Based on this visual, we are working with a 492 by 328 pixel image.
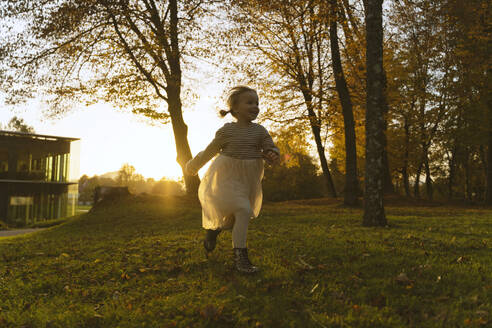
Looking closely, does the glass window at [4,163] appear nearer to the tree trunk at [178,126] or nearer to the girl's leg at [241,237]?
the tree trunk at [178,126]

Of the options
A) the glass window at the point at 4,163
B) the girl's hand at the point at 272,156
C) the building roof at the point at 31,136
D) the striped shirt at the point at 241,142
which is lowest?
the girl's hand at the point at 272,156

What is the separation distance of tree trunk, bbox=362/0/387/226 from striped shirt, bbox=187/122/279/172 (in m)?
4.26

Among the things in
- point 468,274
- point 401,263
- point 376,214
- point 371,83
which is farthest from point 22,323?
point 371,83

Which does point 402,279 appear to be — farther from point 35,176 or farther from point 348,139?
point 35,176

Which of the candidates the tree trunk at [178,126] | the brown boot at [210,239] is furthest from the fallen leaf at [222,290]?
the tree trunk at [178,126]

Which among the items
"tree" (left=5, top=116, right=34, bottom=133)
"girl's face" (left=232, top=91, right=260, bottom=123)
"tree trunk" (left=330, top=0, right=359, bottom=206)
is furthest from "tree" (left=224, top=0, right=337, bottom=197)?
"tree" (left=5, top=116, right=34, bottom=133)

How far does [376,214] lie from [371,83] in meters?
2.85

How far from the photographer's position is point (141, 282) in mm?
4023

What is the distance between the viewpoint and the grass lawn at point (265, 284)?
2.97 metres

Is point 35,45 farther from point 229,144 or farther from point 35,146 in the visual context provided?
point 35,146

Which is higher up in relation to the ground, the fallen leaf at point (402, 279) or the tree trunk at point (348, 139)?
the tree trunk at point (348, 139)

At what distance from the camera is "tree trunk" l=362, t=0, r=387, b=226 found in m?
7.80

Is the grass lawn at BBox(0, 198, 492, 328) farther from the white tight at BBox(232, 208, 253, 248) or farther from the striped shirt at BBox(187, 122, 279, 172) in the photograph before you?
the striped shirt at BBox(187, 122, 279, 172)

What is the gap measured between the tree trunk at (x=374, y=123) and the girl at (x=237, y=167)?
13.9 ft
